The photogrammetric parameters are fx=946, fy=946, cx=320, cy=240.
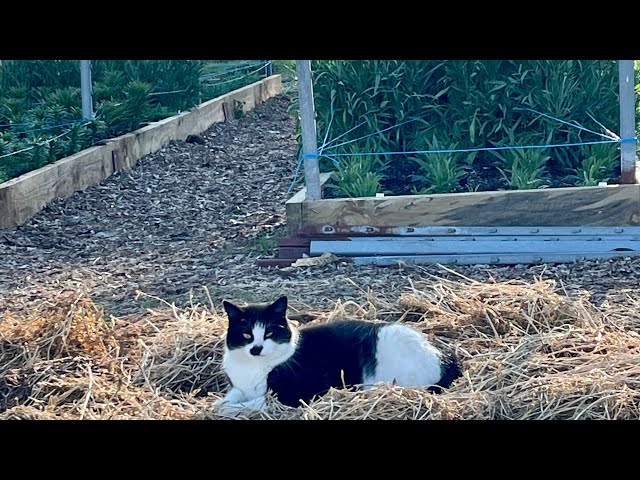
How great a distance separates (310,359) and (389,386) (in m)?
Answer: 0.37

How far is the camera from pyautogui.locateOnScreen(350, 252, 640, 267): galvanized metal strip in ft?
17.5

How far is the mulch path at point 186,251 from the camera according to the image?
16.6 ft

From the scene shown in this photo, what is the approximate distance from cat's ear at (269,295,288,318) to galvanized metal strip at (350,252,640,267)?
199 cm

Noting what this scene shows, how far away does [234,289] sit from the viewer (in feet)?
17.0

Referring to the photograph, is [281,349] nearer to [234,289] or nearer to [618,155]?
[234,289]

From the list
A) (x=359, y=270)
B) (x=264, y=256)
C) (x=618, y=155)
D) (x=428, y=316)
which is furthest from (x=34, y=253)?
(x=618, y=155)

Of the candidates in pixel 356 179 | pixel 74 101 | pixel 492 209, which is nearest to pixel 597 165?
pixel 492 209

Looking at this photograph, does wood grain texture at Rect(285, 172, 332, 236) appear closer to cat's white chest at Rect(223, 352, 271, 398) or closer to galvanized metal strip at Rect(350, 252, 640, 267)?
galvanized metal strip at Rect(350, 252, 640, 267)

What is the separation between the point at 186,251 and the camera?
20.4 feet

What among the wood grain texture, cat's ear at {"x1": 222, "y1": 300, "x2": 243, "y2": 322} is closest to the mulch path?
the wood grain texture

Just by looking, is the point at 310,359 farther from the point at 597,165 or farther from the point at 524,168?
the point at 597,165

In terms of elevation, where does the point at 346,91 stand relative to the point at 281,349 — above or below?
above

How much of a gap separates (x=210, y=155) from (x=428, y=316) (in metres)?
5.45

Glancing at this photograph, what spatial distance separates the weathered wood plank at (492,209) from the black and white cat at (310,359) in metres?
2.02
